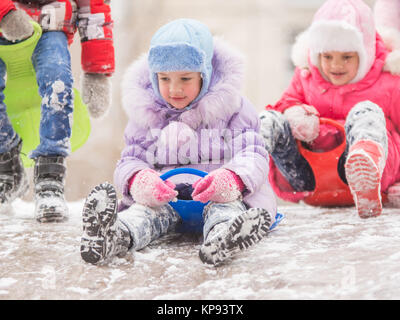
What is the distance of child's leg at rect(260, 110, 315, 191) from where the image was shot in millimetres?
2152

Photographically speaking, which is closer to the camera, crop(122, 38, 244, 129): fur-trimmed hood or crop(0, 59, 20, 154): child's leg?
crop(122, 38, 244, 129): fur-trimmed hood

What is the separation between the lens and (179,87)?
167 cm

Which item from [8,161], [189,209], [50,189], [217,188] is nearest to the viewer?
[217,188]

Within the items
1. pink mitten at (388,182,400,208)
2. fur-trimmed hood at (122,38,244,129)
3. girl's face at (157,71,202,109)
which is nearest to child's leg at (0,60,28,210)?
fur-trimmed hood at (122,38,244,129)

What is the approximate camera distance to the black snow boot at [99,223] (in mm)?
1288

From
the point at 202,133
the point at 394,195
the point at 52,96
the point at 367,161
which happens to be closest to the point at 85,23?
the point at 52,96

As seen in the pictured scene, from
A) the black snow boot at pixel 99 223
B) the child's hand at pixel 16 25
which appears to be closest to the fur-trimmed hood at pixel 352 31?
the child's hand at pixel 16 25

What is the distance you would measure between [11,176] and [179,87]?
0.77 m

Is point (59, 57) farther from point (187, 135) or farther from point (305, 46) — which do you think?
point (305, 46)

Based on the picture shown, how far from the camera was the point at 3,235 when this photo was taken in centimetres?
164

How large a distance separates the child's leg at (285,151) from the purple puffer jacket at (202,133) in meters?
0.42

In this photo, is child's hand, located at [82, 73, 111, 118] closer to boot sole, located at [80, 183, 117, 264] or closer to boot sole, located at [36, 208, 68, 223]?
boot sole, located at [36, 208, 68, 223]

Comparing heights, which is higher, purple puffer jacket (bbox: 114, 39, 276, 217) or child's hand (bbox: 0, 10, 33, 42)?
child's hand (bbox: 0, 10, 33, 42)

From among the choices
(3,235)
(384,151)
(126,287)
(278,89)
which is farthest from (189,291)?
(278,89)
